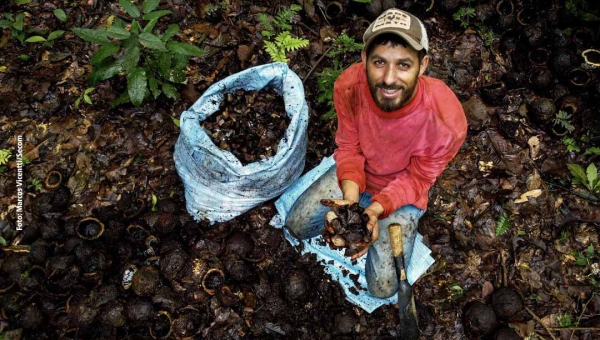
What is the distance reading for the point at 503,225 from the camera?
3562 millimetres

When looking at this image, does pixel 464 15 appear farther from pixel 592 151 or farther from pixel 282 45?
pixel 282 45

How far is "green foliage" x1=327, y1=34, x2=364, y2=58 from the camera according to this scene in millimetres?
4016

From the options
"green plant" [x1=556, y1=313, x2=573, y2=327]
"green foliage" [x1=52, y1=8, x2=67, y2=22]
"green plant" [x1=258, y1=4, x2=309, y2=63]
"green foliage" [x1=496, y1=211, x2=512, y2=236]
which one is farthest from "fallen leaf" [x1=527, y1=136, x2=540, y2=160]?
"green foliage" [x1=52, y1=8, x2=67, y2=22]

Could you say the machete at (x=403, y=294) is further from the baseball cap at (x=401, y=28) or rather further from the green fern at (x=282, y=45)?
the green fern at (x=282, y=45)

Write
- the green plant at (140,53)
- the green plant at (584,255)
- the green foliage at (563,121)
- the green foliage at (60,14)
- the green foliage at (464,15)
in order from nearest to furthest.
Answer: the green plant at (140,53)
the green plant at (584,255)
the green foliage at (60,14)
the green foliage at (563,121)
the green foliage at (464,15)

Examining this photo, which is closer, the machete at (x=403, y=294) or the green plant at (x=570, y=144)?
the machete at (x=403, y=294)

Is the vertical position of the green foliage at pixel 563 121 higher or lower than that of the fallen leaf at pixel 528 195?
higher

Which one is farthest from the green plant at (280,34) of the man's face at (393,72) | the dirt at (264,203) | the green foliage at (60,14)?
the green foliage at (60,14)

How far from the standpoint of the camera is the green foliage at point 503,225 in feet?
11.6

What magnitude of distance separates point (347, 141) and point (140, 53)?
1.72 metres

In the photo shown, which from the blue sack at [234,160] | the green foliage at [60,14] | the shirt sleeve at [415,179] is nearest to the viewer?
the shirt sleeve at [415,179]

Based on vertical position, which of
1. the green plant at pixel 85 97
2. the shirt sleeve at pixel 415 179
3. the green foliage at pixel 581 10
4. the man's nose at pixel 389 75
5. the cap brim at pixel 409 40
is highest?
the cap brim at pixel 409 40

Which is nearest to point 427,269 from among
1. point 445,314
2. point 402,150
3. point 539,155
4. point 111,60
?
point 445,314

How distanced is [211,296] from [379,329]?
133 centimetres
